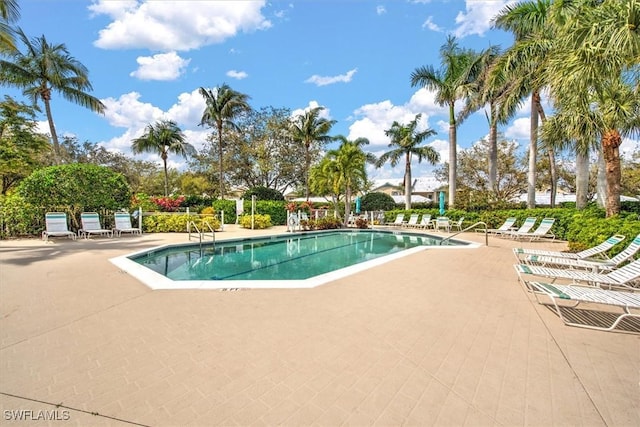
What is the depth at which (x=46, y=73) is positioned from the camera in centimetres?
1783

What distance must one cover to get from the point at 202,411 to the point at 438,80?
2345 centimetres

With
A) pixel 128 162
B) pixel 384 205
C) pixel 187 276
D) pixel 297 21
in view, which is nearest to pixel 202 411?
pixel 187 276

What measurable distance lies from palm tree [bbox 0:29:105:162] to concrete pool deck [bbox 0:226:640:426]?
1888 centimetres

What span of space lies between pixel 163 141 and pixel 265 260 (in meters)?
26.6

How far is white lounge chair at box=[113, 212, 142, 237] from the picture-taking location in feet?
46.4

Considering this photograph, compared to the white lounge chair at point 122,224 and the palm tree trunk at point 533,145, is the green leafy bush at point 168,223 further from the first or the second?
the palm tree trunk at point 533,145

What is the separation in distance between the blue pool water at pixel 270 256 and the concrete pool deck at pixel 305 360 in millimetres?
2737

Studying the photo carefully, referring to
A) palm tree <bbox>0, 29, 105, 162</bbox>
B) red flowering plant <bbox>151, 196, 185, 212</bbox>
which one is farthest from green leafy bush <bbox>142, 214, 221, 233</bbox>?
red flowering plant <bbox>151, 196, 185, 212</bbox>

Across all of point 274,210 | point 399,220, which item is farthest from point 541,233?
point 274,210

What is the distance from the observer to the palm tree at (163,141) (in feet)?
100

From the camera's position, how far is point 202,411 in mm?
2260

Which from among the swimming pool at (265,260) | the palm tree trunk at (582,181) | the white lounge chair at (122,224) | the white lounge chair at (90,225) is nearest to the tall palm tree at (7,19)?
the white lounge chair at (90,225)

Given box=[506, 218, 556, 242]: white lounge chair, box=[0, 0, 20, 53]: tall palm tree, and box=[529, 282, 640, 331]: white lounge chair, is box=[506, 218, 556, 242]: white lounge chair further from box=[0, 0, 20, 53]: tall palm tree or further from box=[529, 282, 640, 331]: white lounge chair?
box=[0, 0, 20, 53]: tall palm tree

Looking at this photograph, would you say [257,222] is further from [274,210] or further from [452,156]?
[452,156]
